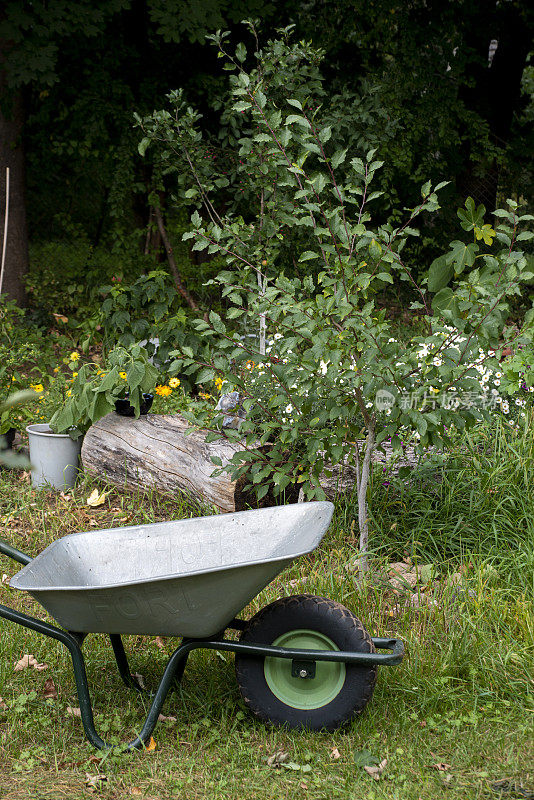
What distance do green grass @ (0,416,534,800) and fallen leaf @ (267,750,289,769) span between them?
24 millimetres

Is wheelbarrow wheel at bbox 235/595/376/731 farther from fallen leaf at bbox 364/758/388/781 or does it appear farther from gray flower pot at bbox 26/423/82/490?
gray flower pot at bbox 26/423/82/490

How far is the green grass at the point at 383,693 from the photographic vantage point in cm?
224

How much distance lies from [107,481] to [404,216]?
20.4 ft

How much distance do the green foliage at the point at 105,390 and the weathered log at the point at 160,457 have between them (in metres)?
0.10

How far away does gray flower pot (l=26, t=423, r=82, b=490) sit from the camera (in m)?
4.53

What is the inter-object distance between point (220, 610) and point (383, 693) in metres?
0.76

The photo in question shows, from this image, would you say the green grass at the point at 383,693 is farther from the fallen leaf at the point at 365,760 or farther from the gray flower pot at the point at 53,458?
the gray flower pot at the point at 53,458

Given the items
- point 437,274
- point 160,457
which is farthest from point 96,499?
point 437,274

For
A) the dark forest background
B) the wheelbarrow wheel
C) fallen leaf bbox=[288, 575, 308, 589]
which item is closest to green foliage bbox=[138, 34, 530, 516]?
fallen leaf bbox=[288, 575, 308, 589]

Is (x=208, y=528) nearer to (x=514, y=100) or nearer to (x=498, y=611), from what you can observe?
(x=498, y=611)

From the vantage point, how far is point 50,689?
2756 millimetres

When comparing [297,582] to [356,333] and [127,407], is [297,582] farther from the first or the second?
[127,407]

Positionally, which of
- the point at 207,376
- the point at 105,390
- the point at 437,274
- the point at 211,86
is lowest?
the point at 105,390

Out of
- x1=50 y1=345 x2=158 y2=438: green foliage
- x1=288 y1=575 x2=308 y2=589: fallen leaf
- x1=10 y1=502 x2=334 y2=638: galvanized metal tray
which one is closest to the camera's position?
x1=10 y1=502 x2=334 y2=638: galvanized metal tray
